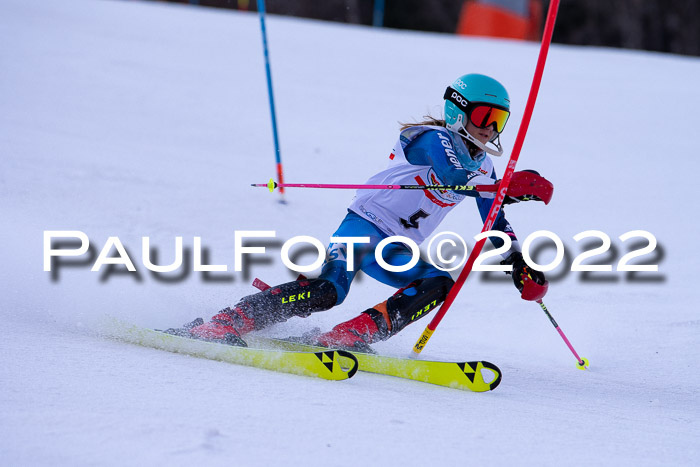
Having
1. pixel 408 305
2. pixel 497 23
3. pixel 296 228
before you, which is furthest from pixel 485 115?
pixel 497 23

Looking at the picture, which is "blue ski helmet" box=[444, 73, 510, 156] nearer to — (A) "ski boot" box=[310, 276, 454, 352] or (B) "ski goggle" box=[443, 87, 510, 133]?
(B) "ski goggle" box=[443, 87, 510, 133]

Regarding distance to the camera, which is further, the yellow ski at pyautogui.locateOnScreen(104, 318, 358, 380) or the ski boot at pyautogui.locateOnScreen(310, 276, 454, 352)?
the ski boot at pyautogui.locateOnScreen(310, 276, 454, 352)

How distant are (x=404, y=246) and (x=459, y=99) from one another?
0.71 m

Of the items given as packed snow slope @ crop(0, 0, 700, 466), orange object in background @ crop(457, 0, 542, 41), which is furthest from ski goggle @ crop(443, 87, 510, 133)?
orange object in background @ crop(457, 0, 542, 41)

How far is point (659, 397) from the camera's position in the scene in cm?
314

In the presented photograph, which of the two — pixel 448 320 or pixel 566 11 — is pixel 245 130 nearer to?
pixel 448 320

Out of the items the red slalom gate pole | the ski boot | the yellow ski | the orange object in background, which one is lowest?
the yellow ski

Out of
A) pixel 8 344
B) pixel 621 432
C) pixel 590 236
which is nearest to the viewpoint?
pixel 621 432

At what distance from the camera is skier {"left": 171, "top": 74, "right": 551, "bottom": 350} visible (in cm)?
306

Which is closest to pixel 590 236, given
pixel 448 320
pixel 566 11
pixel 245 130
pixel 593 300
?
pixel 593 300

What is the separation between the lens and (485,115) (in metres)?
3.07

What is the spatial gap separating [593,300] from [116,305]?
10.00ft

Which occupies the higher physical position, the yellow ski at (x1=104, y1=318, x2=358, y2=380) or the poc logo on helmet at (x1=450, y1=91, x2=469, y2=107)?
the poc logo on helmet at (x1=450, y1=91, x2=469, y2=107)

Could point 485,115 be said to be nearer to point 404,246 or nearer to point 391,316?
point 404,246
